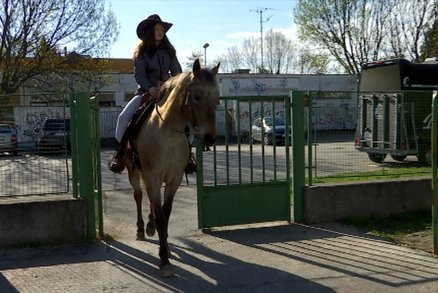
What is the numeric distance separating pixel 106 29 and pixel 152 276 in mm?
24322

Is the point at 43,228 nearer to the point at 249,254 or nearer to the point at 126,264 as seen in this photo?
the point at 126,264

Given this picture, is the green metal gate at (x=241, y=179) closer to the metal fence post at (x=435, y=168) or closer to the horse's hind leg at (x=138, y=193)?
the horse's hind leg at (x=138, y=193)

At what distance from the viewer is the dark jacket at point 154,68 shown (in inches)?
270

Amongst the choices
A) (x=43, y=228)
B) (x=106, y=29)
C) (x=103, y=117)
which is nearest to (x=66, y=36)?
(x=106, y=29)

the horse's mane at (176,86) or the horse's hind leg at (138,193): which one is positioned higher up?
the horse's mane at (176,86)

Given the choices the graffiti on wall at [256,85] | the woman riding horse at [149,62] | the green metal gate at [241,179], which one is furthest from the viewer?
the graffiti on wall at [256,85]

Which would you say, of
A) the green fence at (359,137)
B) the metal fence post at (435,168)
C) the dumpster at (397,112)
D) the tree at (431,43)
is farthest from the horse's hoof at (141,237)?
the tree at (431,43)

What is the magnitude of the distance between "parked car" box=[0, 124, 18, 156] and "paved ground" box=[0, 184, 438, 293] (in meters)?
1.38

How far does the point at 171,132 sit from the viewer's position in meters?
5.90

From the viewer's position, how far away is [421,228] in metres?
7.80

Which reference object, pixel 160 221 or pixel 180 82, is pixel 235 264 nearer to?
pixel 160 221

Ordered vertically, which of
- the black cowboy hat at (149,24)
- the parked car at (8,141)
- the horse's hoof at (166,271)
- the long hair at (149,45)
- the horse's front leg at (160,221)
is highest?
the black cowboy hat at (149,24)

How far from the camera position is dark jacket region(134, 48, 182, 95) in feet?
22.5

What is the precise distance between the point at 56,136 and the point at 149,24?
2.16 m
